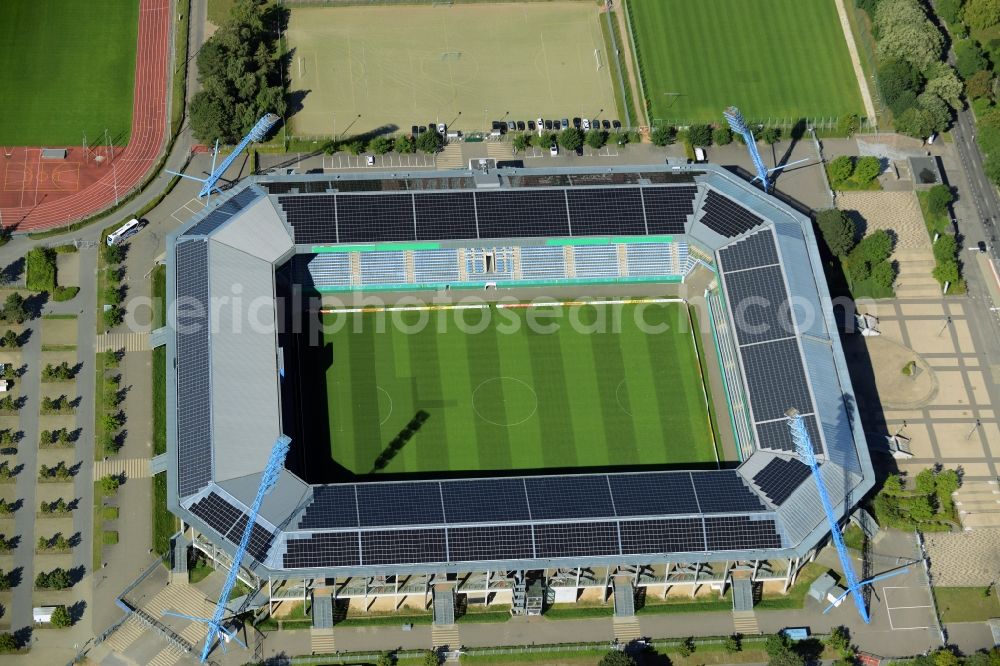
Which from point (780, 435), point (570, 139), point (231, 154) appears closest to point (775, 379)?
point (780, 435)

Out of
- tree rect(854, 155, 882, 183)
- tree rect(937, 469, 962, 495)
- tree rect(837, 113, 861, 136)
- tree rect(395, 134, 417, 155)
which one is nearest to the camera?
tree rect(937, 469, 962, 495)

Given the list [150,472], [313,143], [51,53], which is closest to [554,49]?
[313,143]

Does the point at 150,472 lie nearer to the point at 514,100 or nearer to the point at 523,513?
the point at 523,513

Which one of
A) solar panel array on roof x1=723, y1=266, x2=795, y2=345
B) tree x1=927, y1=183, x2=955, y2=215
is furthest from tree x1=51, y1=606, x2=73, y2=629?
tree x1=927, y1=183, x2=955, y2=215

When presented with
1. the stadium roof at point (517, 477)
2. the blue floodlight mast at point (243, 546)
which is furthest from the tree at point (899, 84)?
the blue floodlight mast at point (243, 546)

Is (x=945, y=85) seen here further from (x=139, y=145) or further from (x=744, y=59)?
(x=139, y=145)

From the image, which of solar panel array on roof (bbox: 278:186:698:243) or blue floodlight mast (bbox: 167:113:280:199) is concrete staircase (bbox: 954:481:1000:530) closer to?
solar panel array on roof (bbox: 278:186:698:243)

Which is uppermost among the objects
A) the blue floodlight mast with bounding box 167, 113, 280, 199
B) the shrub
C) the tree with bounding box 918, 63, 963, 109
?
the tree with bounding box 918, 63, 963, 109
